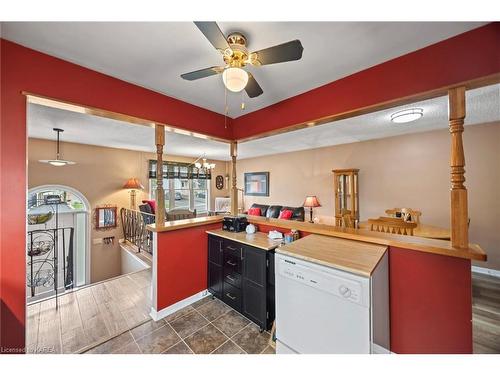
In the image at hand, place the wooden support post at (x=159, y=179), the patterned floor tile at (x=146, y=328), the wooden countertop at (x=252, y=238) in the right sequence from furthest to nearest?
the wooden support post at (x=159, y=179)
the wooden countertop at (x=252, y=238)
the patterned floor tile at (x=146, y=328)

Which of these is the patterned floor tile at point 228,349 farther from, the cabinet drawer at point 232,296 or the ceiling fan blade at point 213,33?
the ceiling fan blade at point 213,33

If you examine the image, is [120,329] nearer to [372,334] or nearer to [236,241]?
[236,241]

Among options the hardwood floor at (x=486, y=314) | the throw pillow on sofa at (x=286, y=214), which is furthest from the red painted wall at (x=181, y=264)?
the throw pillow on sofa at (x=286, y=214)

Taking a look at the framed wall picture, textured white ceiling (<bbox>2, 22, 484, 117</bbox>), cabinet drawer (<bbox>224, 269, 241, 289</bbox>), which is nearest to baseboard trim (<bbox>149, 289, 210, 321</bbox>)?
cabinet drawer (<bbox>224, 269, 241, 289</bbox>)

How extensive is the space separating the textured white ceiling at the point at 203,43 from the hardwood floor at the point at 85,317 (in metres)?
2.53

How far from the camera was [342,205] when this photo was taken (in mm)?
4246

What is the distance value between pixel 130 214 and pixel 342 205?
523 centimetres

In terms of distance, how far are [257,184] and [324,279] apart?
16.6 feet

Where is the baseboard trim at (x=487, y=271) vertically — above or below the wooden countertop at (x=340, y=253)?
below

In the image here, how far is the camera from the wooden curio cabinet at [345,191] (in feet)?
13.5

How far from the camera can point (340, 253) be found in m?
1.45

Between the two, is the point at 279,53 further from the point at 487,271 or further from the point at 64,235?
the point at 64,235

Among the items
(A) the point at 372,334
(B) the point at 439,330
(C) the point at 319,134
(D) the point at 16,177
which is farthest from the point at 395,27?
(D) the point at 16,177
